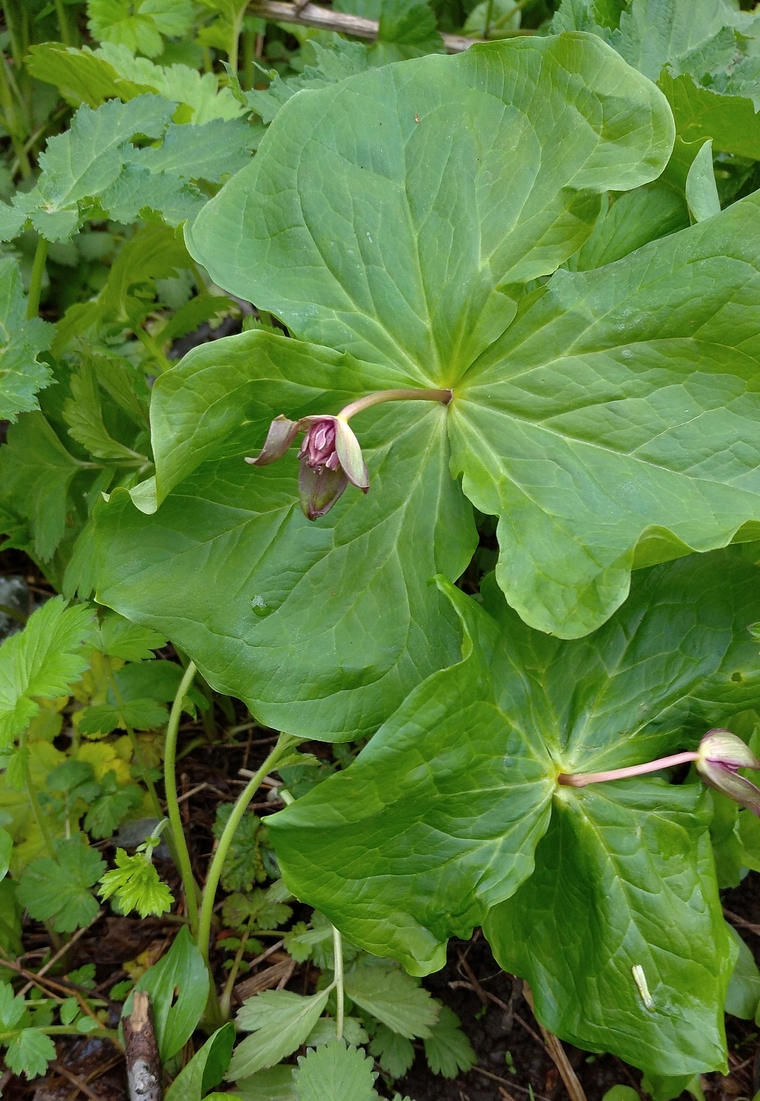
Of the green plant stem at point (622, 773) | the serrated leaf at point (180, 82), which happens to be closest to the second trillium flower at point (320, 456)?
the green plant stem at point (622, 773)

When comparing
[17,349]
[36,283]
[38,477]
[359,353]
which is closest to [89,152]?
[36,283]

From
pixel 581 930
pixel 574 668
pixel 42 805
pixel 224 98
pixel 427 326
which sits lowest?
pixel 42 805

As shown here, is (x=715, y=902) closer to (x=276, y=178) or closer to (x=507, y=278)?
(x=507, y=278)

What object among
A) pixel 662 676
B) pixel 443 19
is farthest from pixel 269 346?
pixel 443 19

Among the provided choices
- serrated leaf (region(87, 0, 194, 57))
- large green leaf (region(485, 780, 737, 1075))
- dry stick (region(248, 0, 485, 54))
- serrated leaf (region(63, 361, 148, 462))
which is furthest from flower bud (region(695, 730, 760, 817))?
serrated leaf (region(87, 0, 194, 57))

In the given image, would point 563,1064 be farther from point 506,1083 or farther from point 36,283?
point 36,283

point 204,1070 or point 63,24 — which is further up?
point 63,24

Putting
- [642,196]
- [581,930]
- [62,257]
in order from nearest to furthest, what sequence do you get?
1. [581,930]
2. [642,196]
3. [62,257]
